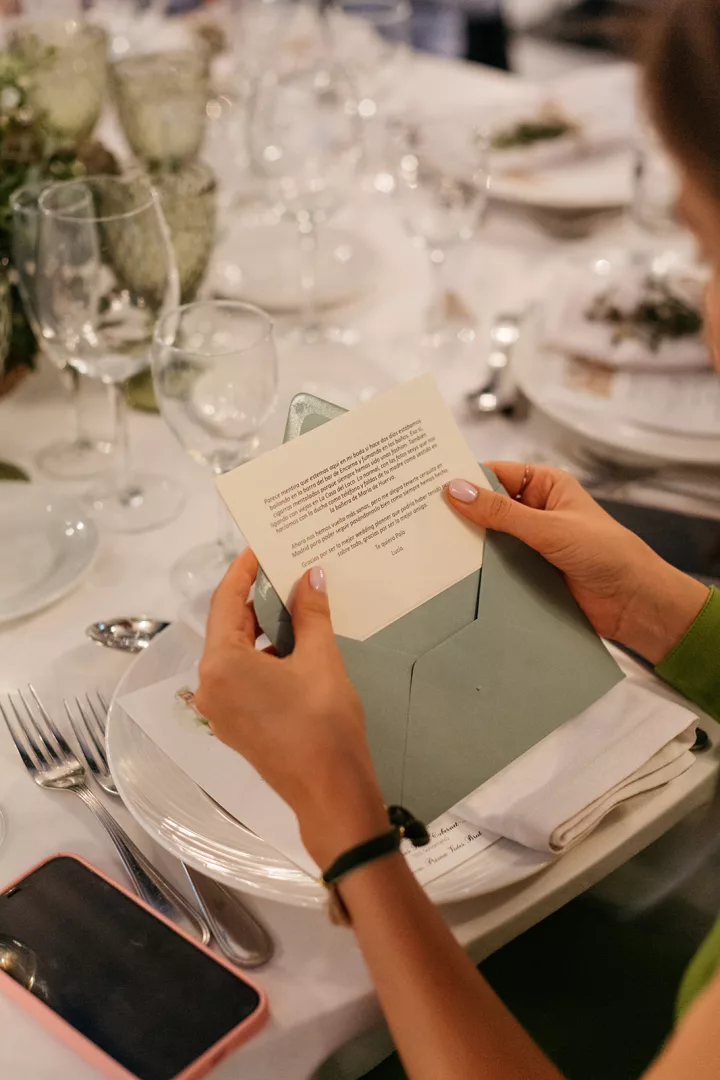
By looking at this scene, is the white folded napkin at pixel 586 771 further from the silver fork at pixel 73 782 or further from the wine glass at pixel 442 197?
the wine glass at pixel 442 197

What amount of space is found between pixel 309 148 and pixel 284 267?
0.77 ft

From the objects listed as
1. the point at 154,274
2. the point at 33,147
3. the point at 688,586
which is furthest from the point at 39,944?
the point at 33,147

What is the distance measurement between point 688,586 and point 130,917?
A: 480 millimetres

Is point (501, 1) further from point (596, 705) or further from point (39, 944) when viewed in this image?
point (39, 944)

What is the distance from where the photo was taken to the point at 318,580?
24.9 inches

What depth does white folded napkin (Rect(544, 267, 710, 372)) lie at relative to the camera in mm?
Result: 1163

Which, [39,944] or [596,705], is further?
[596,705]

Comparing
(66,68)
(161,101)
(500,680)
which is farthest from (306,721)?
(66,68)

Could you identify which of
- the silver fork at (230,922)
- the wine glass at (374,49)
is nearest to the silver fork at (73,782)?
the silver fork at (230,922)

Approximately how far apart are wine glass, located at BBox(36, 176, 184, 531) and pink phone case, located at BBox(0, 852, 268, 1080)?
20.4 inches

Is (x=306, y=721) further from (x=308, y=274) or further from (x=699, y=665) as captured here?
(x=308, y=274)

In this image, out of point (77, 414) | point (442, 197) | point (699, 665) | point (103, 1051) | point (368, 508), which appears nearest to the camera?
point (103, 1051)


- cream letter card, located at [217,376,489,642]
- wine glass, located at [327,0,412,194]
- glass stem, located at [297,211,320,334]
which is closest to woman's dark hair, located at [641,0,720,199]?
cream letter card, located at [217,376,489,642]

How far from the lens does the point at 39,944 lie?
2.02 feet
